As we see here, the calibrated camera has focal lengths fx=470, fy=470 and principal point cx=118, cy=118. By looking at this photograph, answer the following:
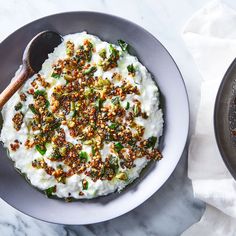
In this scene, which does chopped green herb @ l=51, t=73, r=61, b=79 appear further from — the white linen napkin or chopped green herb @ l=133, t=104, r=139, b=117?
the white linen napkin

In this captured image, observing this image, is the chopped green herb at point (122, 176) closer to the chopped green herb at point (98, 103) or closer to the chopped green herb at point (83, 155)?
the chopped green herb at point (83, 155)

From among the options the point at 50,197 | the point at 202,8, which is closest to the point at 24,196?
the point at 50,197

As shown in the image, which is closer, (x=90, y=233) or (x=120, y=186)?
(x=120, y=186)

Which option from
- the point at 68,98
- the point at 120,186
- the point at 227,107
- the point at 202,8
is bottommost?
the point at 120,186

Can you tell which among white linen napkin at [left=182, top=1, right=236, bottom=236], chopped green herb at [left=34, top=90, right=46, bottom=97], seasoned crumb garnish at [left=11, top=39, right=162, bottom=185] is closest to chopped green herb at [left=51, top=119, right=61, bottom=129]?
seasoned crumb garnish at [left=11, top=39, right=162, bottom=185]

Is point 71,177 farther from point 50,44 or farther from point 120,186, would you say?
point 50,44

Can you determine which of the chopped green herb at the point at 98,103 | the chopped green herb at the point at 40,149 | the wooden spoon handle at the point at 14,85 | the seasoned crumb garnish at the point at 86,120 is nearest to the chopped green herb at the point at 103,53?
the seasoned crumb garnish at the point at 86,120

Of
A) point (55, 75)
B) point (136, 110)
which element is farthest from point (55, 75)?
point (136, 110)
